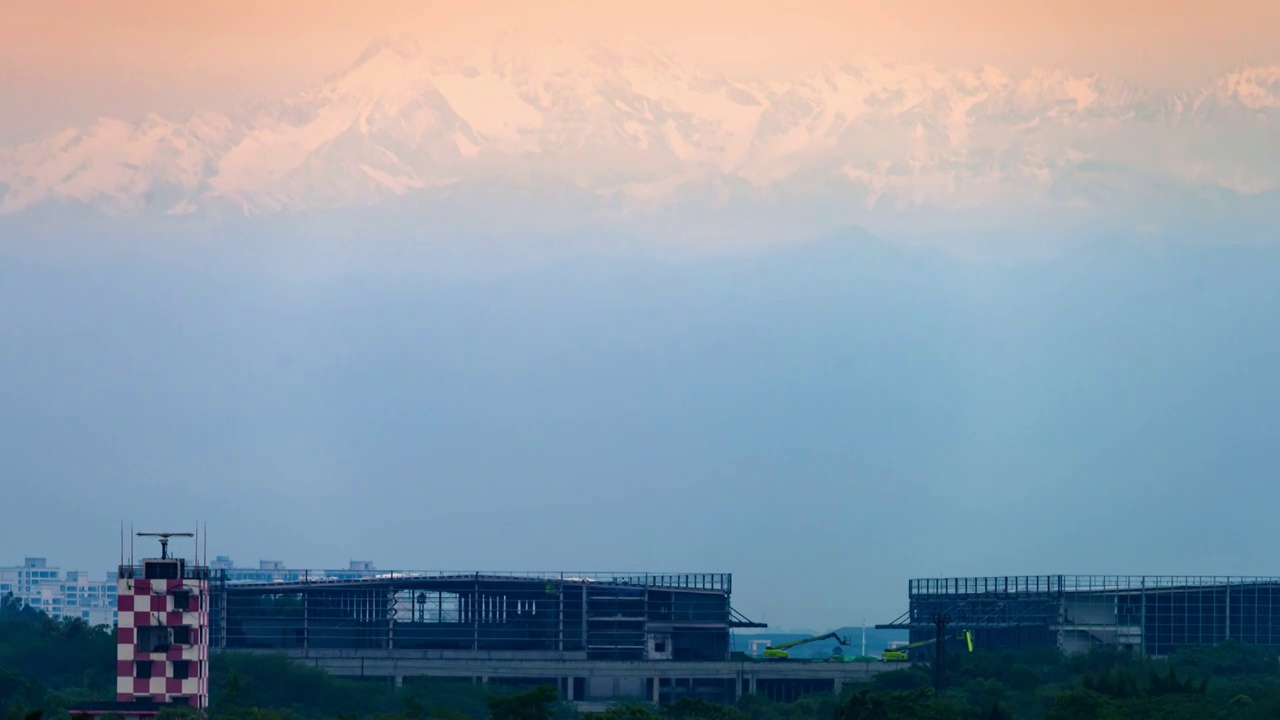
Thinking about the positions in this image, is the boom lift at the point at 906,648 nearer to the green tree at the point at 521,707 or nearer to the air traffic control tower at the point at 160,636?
the green tree at the point at 521,707

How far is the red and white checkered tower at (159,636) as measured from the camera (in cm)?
9331

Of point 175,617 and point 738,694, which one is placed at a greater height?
point 175,617

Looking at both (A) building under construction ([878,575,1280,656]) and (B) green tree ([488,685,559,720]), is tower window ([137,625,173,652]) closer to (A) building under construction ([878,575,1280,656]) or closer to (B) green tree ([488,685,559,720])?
(B) green tree ([488,685,559,720])

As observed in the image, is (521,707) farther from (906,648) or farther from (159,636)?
(906,648)

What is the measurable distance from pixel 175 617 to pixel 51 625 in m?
93.7

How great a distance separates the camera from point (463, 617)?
18350 cm

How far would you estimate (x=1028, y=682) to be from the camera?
493 ft

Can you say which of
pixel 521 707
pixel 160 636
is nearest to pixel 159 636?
pixel 160 636

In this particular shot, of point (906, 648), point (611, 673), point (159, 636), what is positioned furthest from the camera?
point (906, 648)

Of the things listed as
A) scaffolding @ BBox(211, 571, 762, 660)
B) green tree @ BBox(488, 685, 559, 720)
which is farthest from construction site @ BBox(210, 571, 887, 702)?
green tree @ BBox(488, 685, 559, 720)

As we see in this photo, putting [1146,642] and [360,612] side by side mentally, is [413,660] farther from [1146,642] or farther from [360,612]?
[1146,642]

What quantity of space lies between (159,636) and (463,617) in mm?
90591

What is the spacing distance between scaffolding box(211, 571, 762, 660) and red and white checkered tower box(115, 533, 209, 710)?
83.9 metres

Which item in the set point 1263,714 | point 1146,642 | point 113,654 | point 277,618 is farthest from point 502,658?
point 1263,714
